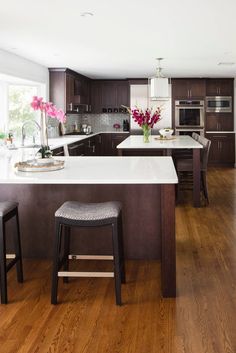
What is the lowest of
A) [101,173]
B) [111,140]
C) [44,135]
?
[101,173]

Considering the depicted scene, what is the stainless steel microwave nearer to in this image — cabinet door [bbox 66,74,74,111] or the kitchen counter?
the kitchen counter

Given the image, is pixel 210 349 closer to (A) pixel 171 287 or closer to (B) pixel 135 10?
(A) pixel 171 287

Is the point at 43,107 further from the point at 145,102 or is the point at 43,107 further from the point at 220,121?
the point at 220,121

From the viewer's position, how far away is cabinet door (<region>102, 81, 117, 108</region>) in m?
11.0

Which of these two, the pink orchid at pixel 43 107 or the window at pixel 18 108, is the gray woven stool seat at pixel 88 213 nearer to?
the pink orchid at pixel 43 107

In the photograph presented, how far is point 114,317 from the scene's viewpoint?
265cm

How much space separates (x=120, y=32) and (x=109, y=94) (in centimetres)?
625

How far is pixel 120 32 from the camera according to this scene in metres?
4.86

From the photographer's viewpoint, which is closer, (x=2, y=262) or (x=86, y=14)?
(x=2, y=262)

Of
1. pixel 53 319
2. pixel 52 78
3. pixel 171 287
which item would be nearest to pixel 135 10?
pixel 171 287

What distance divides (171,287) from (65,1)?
94.3 inches

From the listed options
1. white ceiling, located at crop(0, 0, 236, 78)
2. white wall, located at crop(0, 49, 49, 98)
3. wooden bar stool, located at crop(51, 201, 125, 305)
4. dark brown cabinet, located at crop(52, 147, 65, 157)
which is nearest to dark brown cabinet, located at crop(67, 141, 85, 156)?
dark brown cabinet, located at crop(52, 147, 65, 157)

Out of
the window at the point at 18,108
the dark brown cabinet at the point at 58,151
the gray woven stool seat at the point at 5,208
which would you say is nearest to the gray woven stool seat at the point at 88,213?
the gray woven stool seat at the point at 5,208

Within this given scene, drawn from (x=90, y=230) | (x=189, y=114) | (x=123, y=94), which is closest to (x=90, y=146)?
(x=123, y=94)
